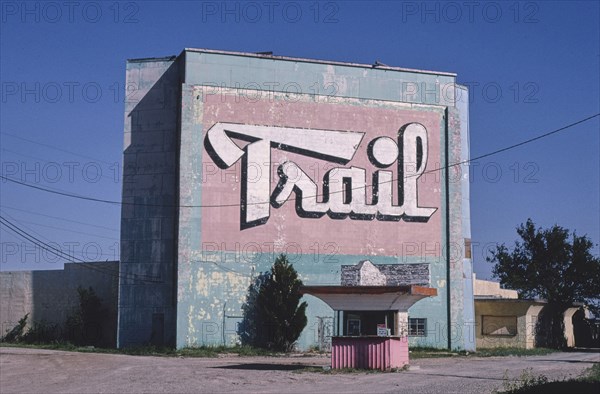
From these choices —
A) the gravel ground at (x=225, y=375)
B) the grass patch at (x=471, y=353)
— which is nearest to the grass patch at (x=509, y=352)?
the grass patch at (x=471, y=353)

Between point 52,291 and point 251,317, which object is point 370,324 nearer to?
point 251,317

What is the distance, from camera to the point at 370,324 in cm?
2944

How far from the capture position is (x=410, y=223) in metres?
44.1

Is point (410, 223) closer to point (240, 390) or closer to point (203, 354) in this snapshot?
point (203, 354)

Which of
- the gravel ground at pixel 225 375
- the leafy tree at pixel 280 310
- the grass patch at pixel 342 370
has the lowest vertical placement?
the gravel ground at pixel 225 375

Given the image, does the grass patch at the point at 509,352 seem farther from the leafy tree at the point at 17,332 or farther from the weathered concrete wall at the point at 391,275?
the leafy tree at the point at 17,332

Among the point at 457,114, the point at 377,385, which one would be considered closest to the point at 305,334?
the point at 457,114

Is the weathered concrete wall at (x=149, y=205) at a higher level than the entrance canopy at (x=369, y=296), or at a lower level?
higher

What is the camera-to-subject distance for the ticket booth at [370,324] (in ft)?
93.9

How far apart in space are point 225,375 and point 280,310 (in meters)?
14.0

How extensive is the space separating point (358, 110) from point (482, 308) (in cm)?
1482

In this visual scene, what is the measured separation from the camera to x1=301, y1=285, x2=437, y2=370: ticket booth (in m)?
28.6

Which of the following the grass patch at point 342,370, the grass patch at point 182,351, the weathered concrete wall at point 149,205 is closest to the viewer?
the grass patch at point 342,370

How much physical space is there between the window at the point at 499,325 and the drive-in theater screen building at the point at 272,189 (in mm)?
5658
